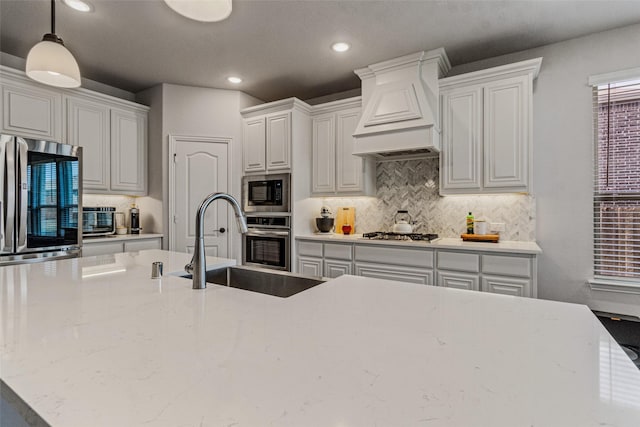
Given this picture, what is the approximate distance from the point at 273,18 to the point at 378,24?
82 centimetres

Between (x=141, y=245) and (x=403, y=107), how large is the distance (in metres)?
3.08

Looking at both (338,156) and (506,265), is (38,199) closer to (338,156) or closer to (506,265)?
(338,156)

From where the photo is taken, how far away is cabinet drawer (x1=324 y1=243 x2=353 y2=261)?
315 centimetres

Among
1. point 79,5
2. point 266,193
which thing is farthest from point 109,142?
point 266,193

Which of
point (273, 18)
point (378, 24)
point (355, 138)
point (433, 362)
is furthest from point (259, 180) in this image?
point (433, 362)

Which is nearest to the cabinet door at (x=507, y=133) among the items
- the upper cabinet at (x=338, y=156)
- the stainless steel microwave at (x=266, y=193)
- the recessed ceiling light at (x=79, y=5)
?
the upper cabinet at (x=338, y=156)

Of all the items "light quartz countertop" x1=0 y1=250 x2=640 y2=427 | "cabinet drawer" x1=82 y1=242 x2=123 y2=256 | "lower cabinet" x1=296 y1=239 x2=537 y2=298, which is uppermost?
"light quartz countertop" x1=0 y1=250 x2=640 y2=427

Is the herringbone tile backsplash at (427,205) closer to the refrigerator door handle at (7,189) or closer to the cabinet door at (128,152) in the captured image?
the cabinet door at (128,152)

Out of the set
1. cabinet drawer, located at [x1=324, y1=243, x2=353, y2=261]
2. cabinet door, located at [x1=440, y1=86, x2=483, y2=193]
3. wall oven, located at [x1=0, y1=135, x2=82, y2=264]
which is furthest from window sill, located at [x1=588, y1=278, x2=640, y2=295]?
wall oven, located at [x1=0, y1=135, x2=82, y2=264]

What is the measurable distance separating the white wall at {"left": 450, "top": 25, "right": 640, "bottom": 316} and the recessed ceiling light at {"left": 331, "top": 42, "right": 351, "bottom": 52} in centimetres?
166

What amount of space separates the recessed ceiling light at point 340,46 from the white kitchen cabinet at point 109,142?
8.02 ft

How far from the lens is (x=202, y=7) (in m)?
1.41

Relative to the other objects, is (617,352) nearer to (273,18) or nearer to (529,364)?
(529,364)

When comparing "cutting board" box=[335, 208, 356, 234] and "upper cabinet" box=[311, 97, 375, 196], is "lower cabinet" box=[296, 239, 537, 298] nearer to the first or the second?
"cutting board" box=[335, 208, 356, 234]
